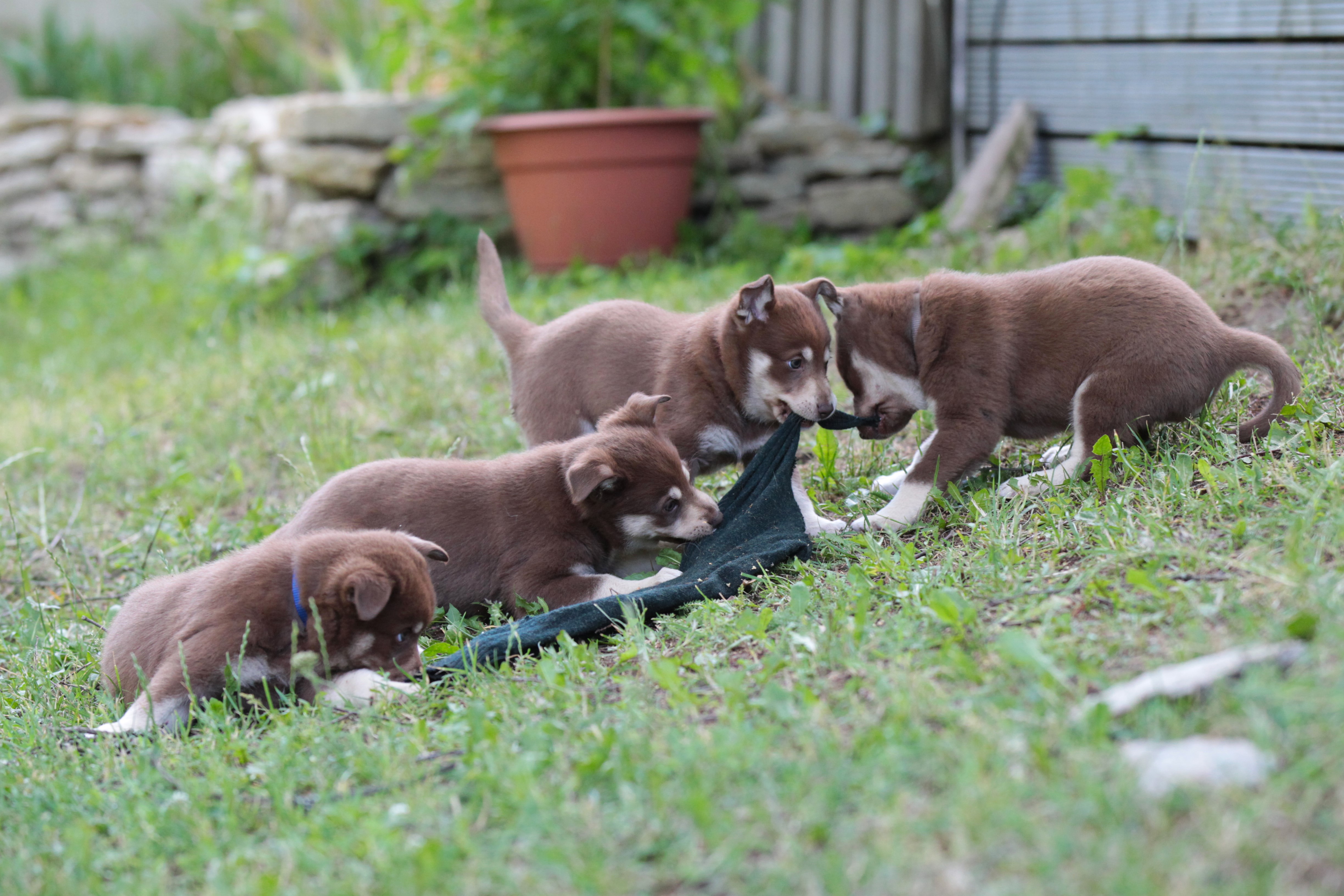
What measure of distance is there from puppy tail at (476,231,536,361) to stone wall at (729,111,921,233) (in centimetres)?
451

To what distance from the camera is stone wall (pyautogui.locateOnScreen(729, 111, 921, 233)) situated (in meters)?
9.23

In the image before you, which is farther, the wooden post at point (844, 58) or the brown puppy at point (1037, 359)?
the wooden post at point (844, 58)

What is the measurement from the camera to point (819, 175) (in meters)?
9.42

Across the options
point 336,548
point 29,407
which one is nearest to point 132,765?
point 336,548

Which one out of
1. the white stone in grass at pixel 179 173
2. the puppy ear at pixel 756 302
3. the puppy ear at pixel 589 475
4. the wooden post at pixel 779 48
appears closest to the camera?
the puppy ear at pixel 589 475

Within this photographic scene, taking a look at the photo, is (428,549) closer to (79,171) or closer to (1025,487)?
(1025,487)

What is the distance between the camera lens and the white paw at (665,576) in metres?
4.09

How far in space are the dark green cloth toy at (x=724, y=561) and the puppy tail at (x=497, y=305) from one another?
4.08 feet

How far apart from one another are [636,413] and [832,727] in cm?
186

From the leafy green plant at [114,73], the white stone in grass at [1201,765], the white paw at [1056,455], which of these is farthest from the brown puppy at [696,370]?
the leafy green plant at [114,73]

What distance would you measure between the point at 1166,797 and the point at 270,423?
5.39 m

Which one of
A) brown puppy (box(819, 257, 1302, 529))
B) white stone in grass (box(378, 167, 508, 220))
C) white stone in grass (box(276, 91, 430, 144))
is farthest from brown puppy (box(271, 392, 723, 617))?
white stone in grass (box(276, 91, 430, 144))

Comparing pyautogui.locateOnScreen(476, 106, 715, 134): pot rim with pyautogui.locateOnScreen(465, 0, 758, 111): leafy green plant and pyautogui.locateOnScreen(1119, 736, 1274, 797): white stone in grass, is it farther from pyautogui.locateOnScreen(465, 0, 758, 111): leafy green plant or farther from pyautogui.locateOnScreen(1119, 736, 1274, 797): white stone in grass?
pyautogui.locateOnScreen(1119, 736, 1274, 797): white stone in grass

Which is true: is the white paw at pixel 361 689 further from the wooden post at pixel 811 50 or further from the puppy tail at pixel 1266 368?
the wooden post at pixel 811 50
